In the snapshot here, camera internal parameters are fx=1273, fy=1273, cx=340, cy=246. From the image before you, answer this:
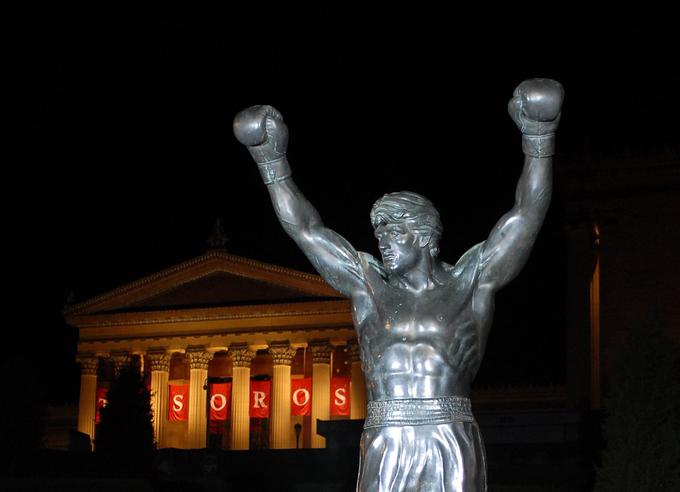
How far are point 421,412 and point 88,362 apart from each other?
174 ft

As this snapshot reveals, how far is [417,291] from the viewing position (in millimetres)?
4020

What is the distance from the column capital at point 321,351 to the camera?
5206cm

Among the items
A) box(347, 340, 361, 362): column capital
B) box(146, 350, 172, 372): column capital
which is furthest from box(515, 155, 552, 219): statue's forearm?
box(146, 350, 172, 372): column capital

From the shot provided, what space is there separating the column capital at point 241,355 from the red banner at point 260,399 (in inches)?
41.3

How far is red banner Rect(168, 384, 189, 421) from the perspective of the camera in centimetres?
5369

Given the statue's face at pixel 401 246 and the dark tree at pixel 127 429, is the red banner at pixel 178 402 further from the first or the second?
the statue's face at pixel 401 246

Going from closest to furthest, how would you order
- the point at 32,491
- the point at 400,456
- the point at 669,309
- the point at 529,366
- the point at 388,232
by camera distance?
the point at 400,456 → the point at 388,232 → the point at 32,491 → the point at 669,309 → the point at 529,366

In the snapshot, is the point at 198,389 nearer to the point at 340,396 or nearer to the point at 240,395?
the point at 240,395

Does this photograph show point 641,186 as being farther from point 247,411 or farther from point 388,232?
point 388,232

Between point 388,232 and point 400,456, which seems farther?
point 388,232

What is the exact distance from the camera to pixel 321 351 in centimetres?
5222

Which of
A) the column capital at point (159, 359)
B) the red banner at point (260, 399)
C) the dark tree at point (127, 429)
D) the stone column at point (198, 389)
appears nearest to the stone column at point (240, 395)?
the red banner at point (260, 399)

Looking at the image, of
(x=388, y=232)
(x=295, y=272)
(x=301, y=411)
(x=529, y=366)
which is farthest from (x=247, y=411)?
(x=388, y=232)

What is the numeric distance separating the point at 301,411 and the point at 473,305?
4913cm
